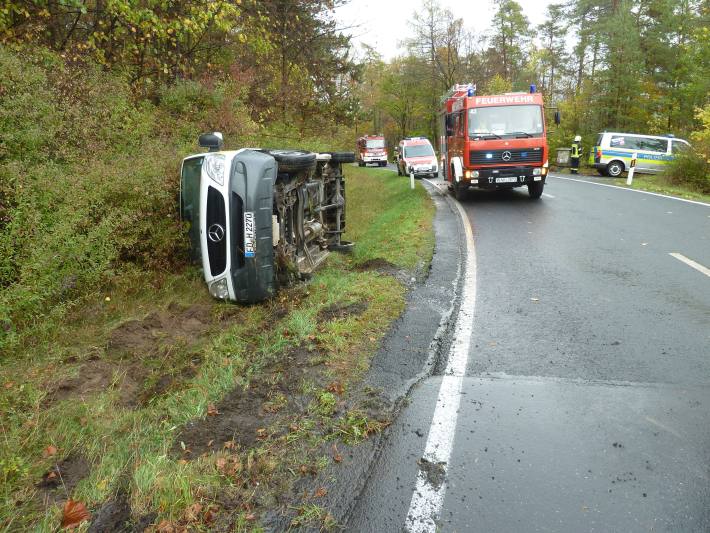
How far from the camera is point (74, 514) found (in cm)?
248

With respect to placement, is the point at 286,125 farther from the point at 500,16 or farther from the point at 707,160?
the point at 500,16

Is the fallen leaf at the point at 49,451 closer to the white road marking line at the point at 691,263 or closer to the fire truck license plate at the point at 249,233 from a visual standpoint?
the fire truck license plate at the point at 249,233

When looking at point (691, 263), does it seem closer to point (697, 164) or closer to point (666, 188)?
point (666, 188)

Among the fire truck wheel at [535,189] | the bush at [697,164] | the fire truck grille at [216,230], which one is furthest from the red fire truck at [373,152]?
the fire truck grille at [216,230]

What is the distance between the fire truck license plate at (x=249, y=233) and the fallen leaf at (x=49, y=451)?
9.46 ft

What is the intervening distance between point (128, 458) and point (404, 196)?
15.1m

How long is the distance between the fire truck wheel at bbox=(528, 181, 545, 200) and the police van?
39.8 feet

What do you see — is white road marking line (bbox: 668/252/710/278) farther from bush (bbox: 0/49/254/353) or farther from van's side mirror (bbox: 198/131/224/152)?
bush (bbox: 0/49/254/353)

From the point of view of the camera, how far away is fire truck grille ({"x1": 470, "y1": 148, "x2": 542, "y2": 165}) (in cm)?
1263

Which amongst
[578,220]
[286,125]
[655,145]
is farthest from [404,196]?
[655,145]

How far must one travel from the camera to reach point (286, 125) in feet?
59.1

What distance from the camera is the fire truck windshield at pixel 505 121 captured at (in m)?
12.7

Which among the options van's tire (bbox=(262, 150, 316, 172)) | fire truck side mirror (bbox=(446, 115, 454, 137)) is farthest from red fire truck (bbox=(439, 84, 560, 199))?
van's tire (bbox=(262, 150, 316, 172))

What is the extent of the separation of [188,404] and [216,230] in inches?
99.0
